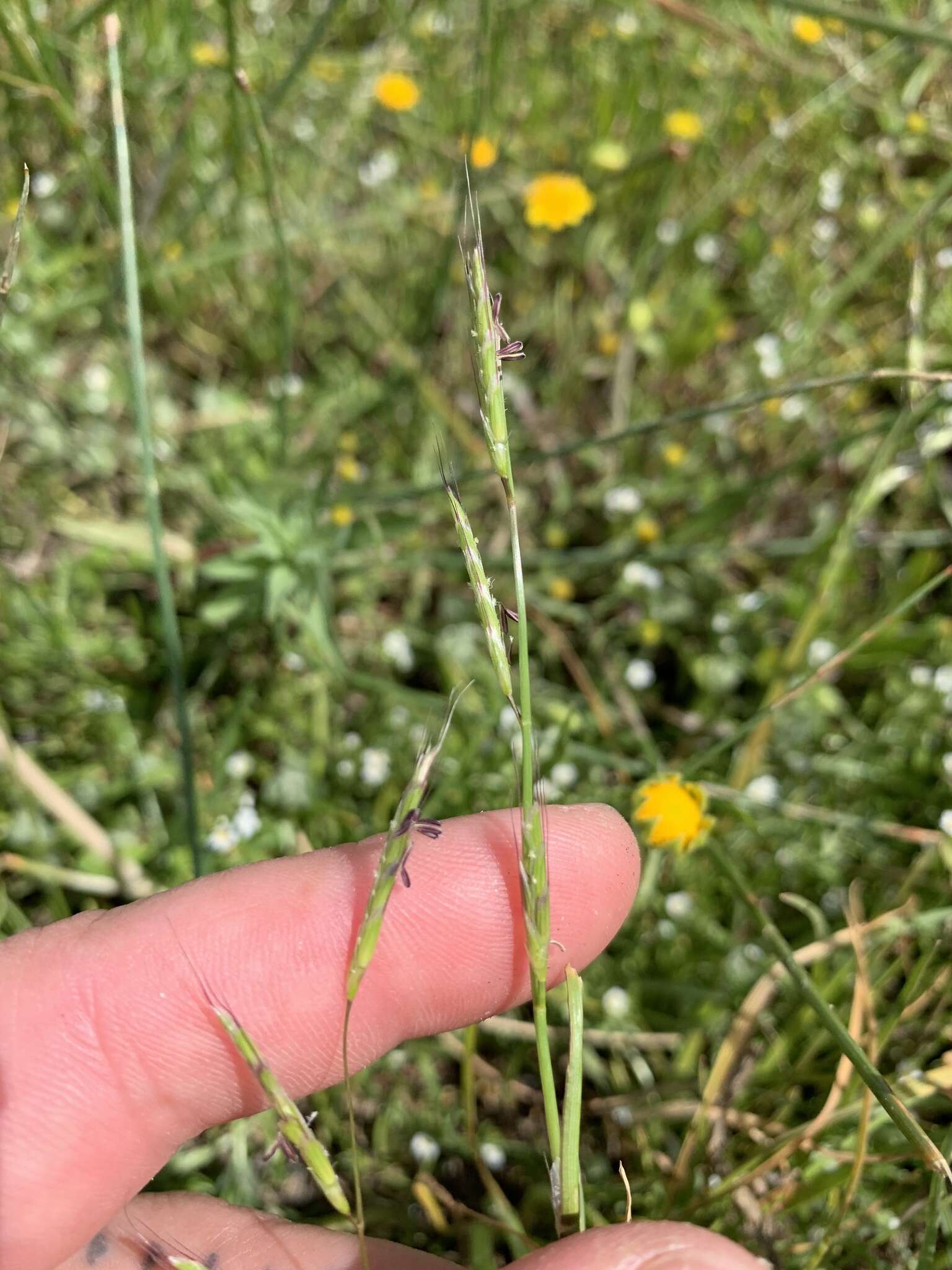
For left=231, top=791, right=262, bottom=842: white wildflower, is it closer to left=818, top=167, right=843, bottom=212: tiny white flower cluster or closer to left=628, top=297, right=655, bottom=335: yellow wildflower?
left=628, top=297, right=655, bottom=335: yellow wildflower

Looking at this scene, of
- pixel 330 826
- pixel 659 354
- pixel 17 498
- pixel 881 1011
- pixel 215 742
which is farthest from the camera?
pixel 659 354

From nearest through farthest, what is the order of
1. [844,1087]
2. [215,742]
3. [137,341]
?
[137,341], [844,1087], [215,742]

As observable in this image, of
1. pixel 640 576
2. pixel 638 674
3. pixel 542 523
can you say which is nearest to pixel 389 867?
pixel 638 674

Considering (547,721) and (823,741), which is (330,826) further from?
(823,741)

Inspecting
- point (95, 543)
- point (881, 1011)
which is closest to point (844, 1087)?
point (881, 1011)

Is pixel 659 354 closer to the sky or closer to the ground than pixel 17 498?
closer to the sky

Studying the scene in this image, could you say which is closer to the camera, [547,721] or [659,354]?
[547,721]

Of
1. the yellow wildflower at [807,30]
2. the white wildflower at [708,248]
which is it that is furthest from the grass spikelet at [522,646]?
the yellow wildflower at [807,30]

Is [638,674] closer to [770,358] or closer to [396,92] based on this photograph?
[770,358]
